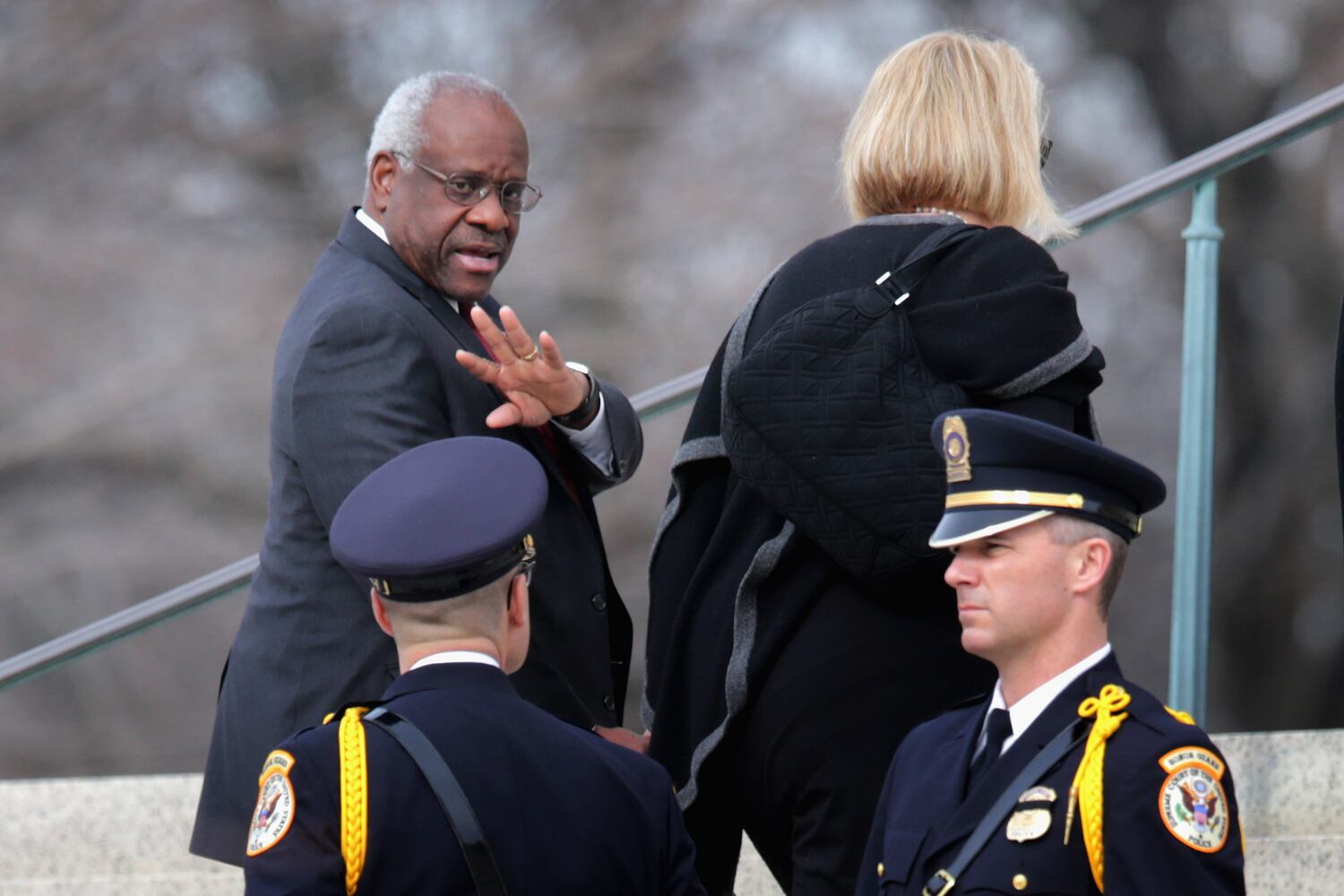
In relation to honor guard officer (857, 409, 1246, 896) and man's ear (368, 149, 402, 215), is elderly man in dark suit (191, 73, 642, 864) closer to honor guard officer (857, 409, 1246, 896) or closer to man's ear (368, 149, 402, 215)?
man's ear (368, 149, 402, 215)

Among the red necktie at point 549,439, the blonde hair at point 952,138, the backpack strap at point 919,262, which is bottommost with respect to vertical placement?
the red necktie at point 549,439

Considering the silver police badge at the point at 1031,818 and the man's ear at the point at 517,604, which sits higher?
the man's ear at the point at 517,604

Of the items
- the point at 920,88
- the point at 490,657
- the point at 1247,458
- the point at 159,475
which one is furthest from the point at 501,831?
the point at 159,475

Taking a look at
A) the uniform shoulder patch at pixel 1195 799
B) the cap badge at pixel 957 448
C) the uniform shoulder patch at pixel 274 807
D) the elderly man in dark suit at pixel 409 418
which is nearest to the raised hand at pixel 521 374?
the elderly man in dark suit at pixel 409 418

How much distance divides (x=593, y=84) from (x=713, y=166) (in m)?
0.41

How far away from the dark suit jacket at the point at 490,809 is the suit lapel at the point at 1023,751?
0.83 ft

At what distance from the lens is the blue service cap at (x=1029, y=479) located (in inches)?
78.7

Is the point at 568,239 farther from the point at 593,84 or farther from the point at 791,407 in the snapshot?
the point at 791,407

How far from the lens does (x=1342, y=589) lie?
541 cm

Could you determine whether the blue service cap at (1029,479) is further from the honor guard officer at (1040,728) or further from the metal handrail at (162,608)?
the metal handrail at (162,608)

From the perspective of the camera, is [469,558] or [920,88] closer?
[469,558]

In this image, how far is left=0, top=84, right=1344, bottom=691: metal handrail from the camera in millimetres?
Answer: 3305

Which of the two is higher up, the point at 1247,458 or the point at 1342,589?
the point at 1247,458

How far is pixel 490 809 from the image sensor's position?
1.85m
